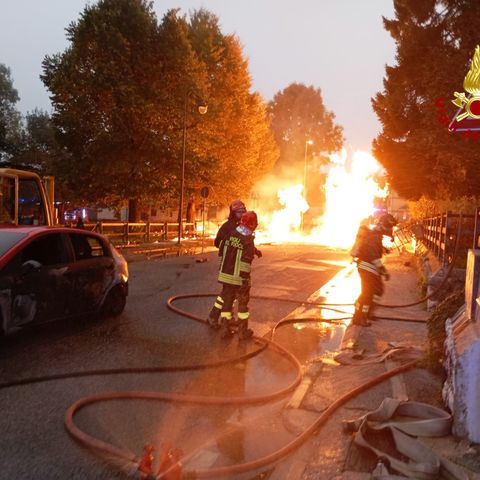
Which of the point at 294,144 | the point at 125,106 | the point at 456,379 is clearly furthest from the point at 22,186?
the point at 294,144

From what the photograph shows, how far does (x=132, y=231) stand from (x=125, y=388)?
72.4 ft

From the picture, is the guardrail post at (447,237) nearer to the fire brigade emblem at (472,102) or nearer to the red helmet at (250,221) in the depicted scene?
the fire brigade emblem at (472,102)

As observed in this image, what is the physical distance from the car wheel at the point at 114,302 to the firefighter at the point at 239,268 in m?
1.80

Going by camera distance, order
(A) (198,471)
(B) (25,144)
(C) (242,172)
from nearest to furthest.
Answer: (A) (198,471), (C) (242,172), (B) (25,144)

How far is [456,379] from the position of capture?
3.81 meters

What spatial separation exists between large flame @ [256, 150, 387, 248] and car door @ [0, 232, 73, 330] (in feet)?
86.4

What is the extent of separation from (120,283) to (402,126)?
18809 mm

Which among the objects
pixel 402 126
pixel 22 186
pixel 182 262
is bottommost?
pixel 182 262

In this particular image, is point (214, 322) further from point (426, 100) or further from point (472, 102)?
point (426, 100)

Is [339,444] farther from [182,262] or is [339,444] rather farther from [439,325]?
[182,262]

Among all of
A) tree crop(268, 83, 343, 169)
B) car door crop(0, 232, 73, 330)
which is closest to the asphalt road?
car door crop(0, 232, 73, 330)

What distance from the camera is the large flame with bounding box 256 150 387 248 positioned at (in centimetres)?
3596

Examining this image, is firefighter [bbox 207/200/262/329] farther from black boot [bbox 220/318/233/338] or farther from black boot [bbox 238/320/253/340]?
black boot [bbox 238/320/253/340]

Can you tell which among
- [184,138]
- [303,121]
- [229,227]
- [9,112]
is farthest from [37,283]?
[303,121]
